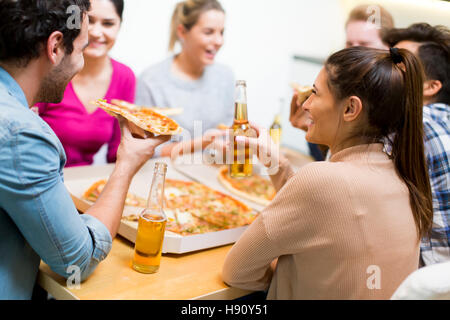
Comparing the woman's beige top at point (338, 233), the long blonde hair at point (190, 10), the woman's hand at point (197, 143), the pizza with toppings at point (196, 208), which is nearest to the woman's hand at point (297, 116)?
the woman's hand at point (197, 143)

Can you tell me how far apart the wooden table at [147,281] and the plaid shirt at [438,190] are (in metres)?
0.74

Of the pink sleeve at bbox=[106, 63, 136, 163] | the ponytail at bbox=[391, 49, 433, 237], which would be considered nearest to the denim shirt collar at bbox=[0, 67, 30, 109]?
the ponytail at bbox=[391, 49, 433, 237]

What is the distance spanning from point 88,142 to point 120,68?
45 cm

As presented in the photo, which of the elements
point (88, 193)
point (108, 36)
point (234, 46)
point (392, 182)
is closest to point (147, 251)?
point (88, 193)

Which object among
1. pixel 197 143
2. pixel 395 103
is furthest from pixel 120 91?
pixel 395 103

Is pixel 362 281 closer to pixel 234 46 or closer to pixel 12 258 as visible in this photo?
pixel 12 258

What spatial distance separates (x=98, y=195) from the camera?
1.65 m

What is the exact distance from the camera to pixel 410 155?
1.32 meters

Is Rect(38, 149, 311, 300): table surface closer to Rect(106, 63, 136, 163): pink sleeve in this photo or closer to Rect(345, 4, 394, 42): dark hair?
Rect(106, 63, 136, 163): pink sleeve

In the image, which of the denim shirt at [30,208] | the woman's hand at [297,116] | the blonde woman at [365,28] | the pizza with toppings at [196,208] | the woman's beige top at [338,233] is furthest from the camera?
the blonde woman at [365,28]

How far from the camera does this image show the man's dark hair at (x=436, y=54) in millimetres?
1875

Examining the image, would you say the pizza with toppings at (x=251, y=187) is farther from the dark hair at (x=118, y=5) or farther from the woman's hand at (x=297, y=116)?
the dark hair at (x=118, y=5)

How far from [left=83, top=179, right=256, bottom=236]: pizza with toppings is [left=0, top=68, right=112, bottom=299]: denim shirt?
1.31ft

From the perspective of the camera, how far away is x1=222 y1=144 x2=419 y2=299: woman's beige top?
122 centimetres
